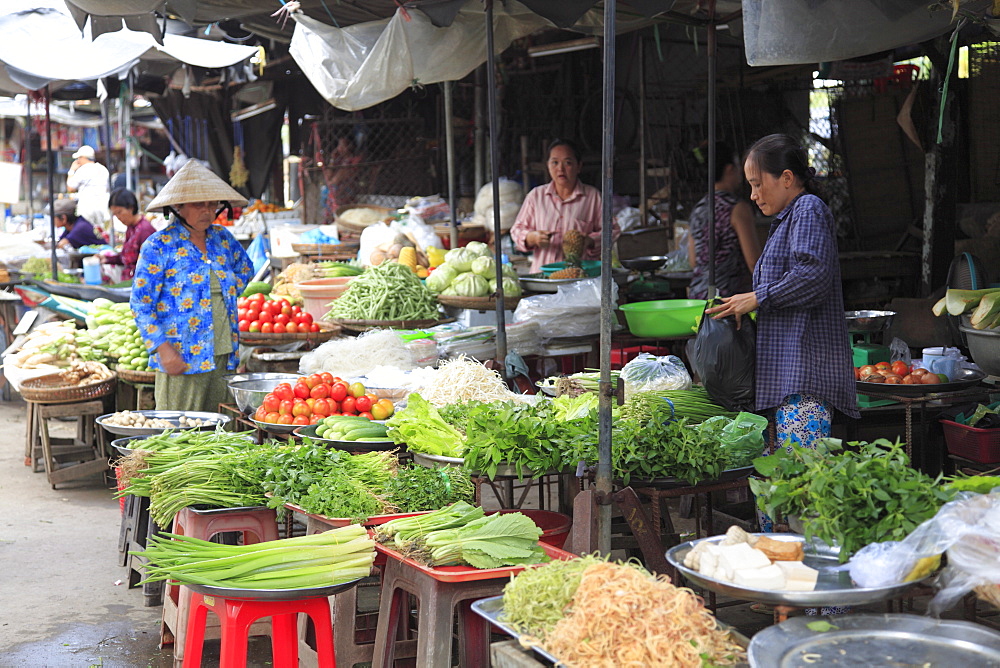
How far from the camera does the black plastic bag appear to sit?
384cm

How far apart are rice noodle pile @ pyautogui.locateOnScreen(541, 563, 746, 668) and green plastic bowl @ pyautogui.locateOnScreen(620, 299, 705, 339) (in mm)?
2570

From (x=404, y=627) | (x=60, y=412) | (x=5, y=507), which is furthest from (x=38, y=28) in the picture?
(x=404, y=627)

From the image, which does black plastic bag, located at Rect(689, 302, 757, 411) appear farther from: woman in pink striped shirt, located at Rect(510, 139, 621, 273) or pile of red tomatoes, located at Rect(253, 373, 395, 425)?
woman in pink striped shirt, located at Rect(510, 139, 621, 273)

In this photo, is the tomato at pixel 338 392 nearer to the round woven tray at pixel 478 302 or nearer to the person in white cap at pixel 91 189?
the round woven tray at pixel 478 302

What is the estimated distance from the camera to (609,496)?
119 inches

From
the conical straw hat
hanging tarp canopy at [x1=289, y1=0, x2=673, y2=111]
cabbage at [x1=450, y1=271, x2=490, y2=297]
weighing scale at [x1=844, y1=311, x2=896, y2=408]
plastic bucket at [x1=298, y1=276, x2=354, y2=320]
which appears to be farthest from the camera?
plastic bucket at [x1=298, y1=276, x2=354, y2=320]

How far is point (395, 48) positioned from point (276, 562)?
365 cm

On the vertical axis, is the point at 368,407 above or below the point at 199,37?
below

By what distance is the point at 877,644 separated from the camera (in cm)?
213

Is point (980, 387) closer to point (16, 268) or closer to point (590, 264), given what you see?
point (590, 264)

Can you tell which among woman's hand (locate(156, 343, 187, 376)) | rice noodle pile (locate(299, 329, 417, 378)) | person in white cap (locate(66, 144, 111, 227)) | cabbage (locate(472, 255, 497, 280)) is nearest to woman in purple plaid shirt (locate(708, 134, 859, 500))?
rice noodle pile (locate(299, 329, 417, 378))

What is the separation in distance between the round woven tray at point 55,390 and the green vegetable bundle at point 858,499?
5.63 meters

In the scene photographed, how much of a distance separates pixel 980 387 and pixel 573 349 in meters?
2.25

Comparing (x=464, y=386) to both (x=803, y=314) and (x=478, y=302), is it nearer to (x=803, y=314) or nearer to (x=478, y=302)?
(x=803, y=314)
